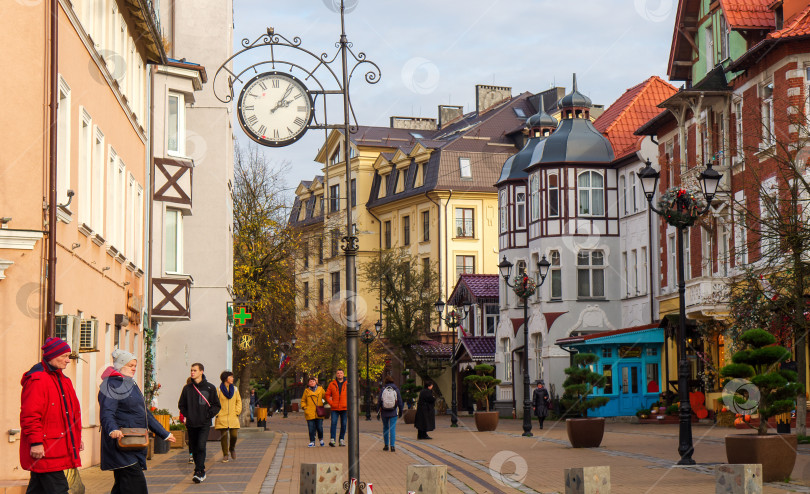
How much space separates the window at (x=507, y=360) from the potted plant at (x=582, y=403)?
24.4 meters

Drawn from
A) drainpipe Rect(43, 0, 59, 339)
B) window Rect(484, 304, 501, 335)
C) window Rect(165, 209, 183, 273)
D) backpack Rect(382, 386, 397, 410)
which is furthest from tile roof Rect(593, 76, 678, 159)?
drainpipe Rect(43, 0, 59, 339)

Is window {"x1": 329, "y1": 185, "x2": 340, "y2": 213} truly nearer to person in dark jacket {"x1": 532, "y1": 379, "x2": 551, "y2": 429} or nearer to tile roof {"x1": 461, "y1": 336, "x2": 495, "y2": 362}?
tile roof {"x1": 461, "y1": 336, "x2": 495, "y2": 362}

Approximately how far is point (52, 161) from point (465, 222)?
56.8 meters

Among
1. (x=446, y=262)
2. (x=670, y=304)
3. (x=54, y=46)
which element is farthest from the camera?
(x=446, y=262)

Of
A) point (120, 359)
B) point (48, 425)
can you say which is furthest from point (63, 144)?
→ point (48, 425)

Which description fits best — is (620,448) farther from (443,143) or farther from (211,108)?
(443,143)

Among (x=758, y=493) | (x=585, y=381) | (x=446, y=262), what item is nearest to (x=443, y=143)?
(x=446, y=262)

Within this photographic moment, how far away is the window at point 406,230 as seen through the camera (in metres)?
76.3

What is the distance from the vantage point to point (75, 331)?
58.1 ft

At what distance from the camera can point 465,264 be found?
7275 cm

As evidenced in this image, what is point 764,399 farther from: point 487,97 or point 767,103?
point 487,97

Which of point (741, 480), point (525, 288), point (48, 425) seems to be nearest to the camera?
point (48, 425)

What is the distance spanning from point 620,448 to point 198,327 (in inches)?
680

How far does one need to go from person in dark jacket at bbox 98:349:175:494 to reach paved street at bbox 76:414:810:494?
5.17 metres
